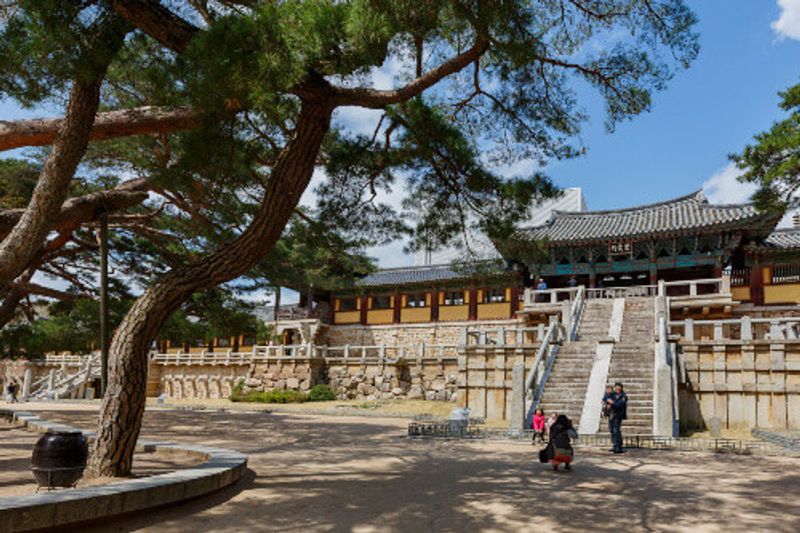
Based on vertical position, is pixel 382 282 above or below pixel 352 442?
above

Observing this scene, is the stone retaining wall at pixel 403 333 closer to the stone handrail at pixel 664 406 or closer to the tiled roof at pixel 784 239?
the tiled roof at pixel 784 239

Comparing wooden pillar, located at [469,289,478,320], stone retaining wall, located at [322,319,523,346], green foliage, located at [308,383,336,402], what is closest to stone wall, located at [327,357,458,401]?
green foliage, located at [308,383,336,402]

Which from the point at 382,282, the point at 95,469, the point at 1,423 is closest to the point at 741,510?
the point at 95,469

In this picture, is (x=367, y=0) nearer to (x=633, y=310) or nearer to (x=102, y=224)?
(x=102, y=224)

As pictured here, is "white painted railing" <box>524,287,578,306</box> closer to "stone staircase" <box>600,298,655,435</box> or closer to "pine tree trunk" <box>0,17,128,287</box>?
"stone staircase" <box>600,298,655,435</box>

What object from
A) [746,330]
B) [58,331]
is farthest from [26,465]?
[746,330]

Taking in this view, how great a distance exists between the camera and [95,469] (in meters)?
6.16

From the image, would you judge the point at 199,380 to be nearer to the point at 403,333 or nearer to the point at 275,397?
the point at 275,397

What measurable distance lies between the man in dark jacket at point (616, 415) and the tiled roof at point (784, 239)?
17295 millimetres

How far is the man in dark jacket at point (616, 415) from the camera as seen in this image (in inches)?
424

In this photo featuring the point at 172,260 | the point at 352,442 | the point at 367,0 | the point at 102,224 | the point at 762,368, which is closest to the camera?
the point at 367,0

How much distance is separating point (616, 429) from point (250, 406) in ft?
60.5


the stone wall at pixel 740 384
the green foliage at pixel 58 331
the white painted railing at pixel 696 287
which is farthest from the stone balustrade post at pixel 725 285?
the green foliage at pixel 58 331

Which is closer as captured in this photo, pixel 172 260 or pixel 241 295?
pixel 172 260
